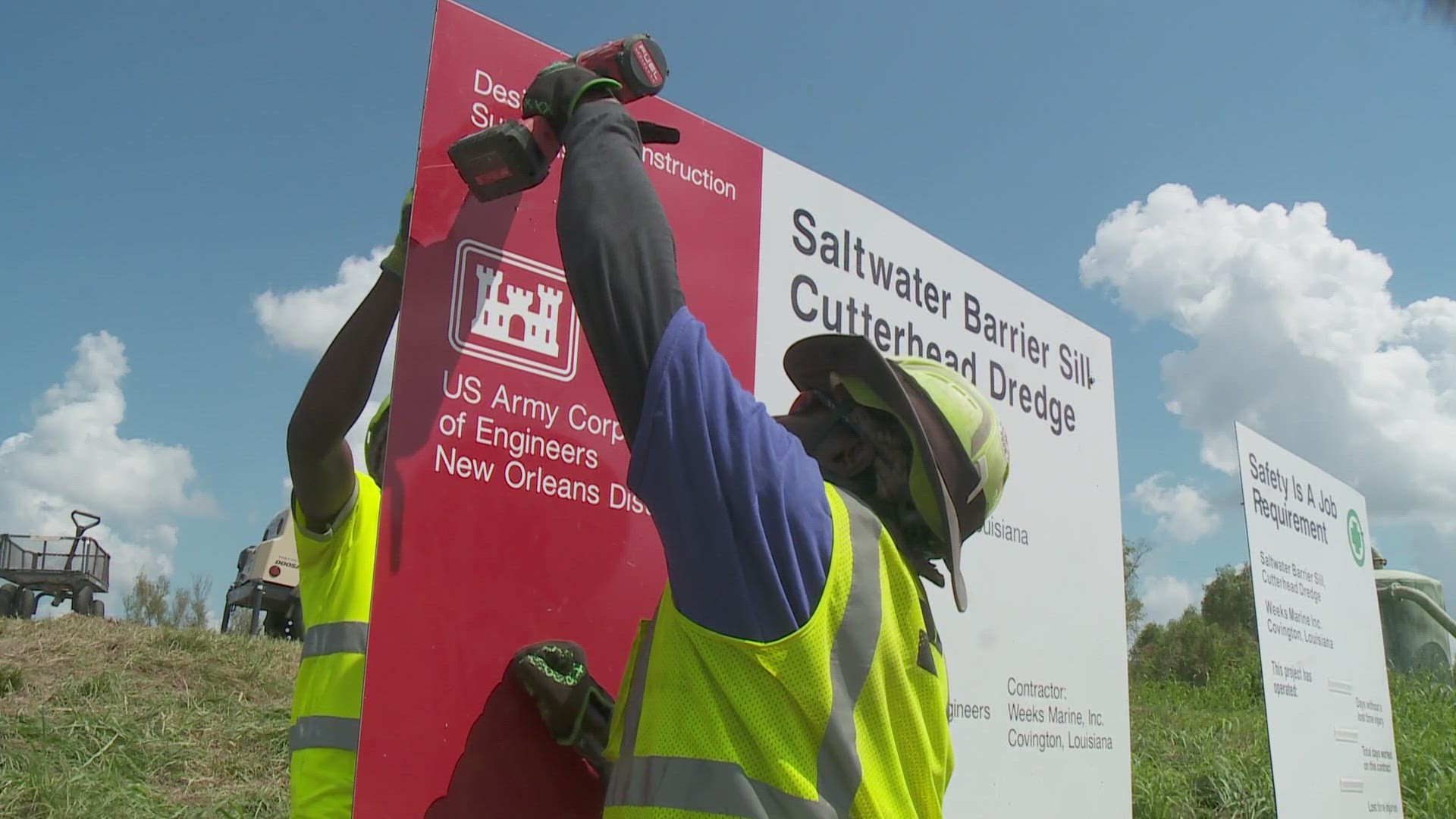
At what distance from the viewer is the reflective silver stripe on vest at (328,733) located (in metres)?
2.09

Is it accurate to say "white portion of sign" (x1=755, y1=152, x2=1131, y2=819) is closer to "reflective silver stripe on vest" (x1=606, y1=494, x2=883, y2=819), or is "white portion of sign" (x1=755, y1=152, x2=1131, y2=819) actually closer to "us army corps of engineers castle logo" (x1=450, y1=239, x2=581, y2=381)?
"us army corps of engineers castle logo" (x1=450, y1=239, x2=581, y2=381)

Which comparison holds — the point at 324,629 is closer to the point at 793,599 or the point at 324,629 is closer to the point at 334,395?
the point at 334,395

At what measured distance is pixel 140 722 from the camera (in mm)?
7359

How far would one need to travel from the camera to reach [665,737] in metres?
1.41

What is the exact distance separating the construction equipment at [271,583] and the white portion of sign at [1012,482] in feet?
32.9

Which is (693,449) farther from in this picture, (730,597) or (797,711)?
(797,711)

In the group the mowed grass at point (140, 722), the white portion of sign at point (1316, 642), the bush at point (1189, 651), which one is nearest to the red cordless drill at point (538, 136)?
the white portion of sign at point (1316, 642)

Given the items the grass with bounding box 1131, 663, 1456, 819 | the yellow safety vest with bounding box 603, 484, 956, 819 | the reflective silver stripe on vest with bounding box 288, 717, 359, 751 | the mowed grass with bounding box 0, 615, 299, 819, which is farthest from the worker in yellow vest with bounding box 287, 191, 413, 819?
the grass with bounding box 1131, 663, 1456, 819

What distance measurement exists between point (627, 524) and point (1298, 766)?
13.5 ft

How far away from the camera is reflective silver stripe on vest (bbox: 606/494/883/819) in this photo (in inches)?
53.4

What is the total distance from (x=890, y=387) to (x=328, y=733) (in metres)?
1.27

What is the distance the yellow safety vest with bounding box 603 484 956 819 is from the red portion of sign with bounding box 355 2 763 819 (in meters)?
0.45

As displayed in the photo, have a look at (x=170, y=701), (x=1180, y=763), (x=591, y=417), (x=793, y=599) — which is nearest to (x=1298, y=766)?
(x=1180, y=763)

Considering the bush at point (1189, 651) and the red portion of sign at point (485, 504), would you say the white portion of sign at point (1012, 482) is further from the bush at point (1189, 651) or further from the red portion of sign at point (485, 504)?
the bush at point (1189, 651)
